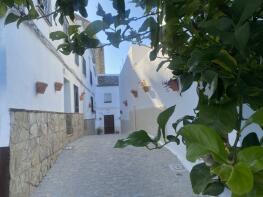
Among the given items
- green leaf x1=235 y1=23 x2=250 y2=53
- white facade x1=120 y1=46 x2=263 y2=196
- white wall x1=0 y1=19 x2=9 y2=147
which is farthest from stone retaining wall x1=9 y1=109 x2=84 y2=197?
green leaf x1=235 y1=23 x2=250 y2=53

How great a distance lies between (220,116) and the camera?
0.71 m

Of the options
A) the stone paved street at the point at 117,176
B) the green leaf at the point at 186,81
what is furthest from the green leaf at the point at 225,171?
the stone paved street at the point at 117,176

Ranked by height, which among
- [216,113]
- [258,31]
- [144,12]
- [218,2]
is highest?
[144,12]

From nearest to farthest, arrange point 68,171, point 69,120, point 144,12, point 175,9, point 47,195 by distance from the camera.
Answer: point 175,9, point 144,12, point 47,195, point 68,171, point 69,120

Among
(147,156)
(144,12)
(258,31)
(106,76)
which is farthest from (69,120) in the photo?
(106,76)

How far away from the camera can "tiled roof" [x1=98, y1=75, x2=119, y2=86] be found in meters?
26.2

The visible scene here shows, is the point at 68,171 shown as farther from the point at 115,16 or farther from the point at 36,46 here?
the point at 115,16

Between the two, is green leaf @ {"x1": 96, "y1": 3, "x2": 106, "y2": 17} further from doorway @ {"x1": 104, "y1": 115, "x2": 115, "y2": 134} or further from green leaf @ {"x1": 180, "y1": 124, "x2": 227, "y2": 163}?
doorway @ {"x1": 104, "y1": 115, "x2": 115, "y2": 134}

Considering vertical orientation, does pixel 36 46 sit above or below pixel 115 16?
above

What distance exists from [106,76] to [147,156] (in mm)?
21545

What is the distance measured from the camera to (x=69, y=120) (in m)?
10.2

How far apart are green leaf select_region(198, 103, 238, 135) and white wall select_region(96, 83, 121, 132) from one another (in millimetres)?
24794

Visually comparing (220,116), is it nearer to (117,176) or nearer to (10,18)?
(10,18)

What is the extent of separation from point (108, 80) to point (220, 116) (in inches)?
1046
